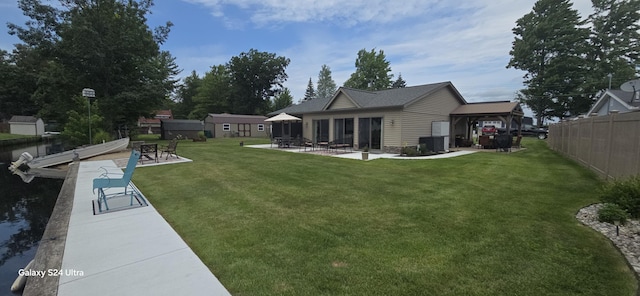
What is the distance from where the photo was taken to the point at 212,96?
4928 centimetres

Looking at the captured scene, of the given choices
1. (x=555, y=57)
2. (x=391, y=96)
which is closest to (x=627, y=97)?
(x=391, y=96)

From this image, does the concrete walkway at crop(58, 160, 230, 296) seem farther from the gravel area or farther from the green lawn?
the gravel area

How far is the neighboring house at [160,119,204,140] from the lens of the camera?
3091cm

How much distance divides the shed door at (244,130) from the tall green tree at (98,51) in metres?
14.4

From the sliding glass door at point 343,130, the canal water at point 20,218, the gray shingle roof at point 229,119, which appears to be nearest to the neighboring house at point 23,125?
the gray shingle roof at point 229,119

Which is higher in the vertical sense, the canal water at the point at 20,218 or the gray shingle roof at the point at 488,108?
the gray shingle roof at the point at 488,108

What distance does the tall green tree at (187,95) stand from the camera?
53.3 m

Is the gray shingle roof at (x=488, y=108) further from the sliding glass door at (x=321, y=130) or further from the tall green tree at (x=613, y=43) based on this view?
the tall green tree at (x=613, y=43)

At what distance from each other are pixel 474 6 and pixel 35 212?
1771 centimetres

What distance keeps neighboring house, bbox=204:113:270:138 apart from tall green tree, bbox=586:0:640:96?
124 ft

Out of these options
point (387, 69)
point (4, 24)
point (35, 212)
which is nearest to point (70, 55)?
point (4, 24)

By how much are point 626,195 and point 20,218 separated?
11394 millimetres

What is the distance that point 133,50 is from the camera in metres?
21.2

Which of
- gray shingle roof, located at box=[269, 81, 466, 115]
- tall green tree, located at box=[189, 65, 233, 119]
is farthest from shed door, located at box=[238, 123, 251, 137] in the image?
gray shingle roof, located at box=[269, 81, 466, 115]
